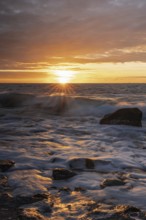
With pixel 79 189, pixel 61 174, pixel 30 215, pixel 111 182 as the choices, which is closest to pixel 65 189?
pixel 79 189

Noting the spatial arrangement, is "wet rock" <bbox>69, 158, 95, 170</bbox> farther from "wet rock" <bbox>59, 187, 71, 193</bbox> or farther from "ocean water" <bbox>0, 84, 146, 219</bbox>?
"wet rock" <bbox>59, 187, 71, 193</bbox>

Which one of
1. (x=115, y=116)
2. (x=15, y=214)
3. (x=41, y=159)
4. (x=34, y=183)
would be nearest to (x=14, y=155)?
(x=41, y=159)

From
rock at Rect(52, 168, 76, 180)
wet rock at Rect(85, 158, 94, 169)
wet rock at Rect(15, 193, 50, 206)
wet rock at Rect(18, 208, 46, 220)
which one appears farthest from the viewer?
wet rock at Rect(85, 158, 94, 169)

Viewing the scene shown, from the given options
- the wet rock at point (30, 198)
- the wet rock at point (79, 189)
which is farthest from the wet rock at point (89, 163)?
the wet rock at point (30, 198)

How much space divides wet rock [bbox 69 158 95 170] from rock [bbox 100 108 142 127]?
287 inches

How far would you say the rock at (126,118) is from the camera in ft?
45.6

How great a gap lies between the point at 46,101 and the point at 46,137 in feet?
61.3

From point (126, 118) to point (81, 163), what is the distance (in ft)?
25.5

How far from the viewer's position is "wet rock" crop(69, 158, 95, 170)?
6.56 meters

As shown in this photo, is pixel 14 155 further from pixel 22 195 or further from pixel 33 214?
pixel 33 214

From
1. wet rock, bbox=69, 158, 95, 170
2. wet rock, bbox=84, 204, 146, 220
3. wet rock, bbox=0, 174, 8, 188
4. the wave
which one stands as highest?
the wave

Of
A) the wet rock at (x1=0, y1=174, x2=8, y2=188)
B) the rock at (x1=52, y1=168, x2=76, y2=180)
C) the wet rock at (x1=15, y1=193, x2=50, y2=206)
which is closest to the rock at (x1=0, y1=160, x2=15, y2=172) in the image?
the wet rock at (x1=0, y1=174, x2=8, y2=188)

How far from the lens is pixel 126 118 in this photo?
14.1m

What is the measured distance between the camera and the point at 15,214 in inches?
160
